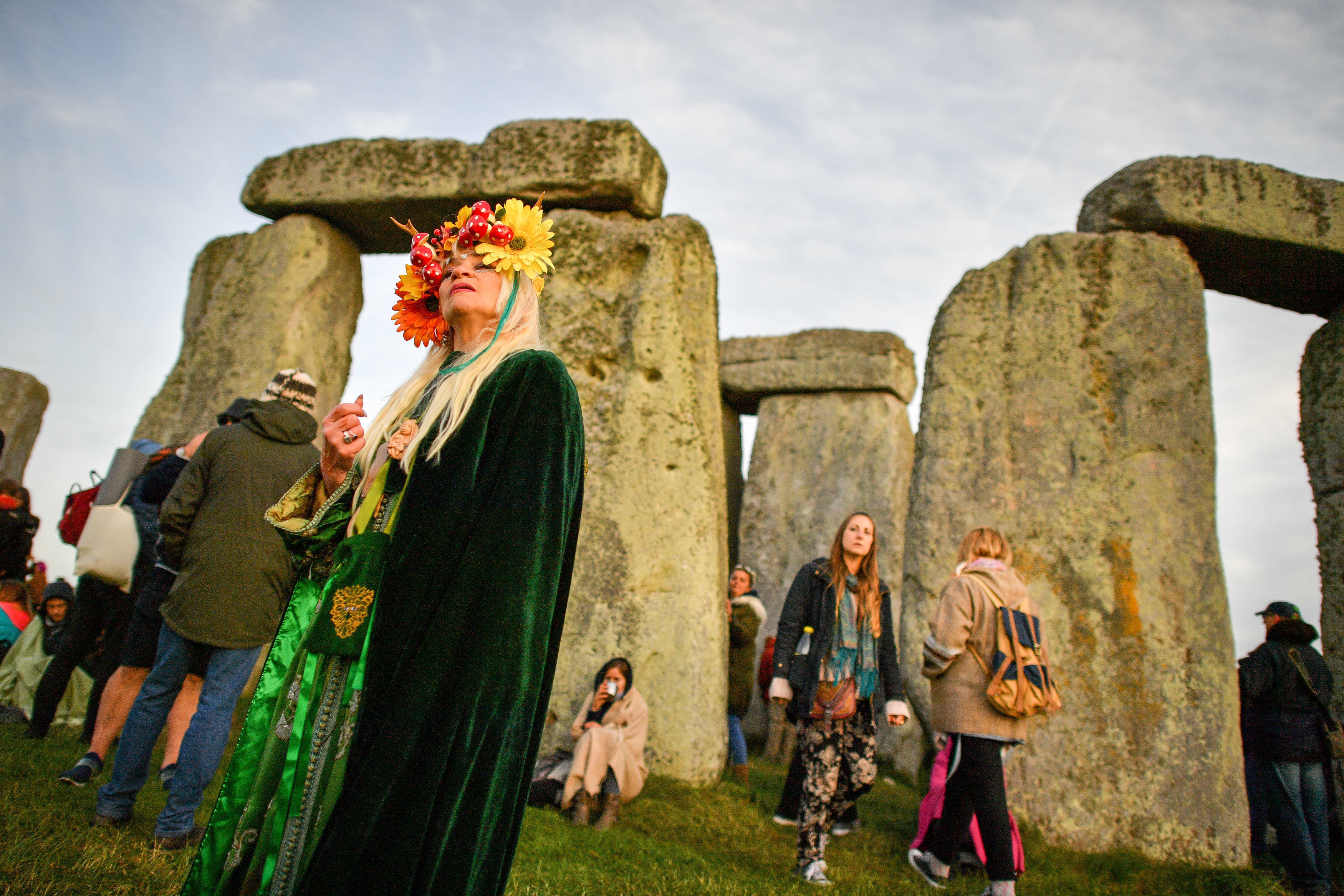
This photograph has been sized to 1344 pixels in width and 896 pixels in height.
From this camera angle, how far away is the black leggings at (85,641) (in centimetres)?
441

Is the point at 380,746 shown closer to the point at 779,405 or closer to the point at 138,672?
the point at 138,672

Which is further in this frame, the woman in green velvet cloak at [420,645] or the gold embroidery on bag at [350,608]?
the gold embroidery on bag at [350,608]

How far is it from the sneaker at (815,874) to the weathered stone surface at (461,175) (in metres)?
4.22

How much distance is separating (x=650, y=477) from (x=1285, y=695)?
3.93m

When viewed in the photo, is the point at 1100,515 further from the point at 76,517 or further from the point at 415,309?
the point at 76,517

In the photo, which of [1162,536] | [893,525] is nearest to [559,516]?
[1162,536]

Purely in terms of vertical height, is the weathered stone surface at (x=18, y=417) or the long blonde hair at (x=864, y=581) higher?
the weathered stone surface at (x=18, y=417)

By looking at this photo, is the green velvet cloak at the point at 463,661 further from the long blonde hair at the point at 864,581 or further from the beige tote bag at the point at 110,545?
the beige tote bag at the point at 110,545

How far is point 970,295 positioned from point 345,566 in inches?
207

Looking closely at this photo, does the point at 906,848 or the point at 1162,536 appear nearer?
the point at 906,848

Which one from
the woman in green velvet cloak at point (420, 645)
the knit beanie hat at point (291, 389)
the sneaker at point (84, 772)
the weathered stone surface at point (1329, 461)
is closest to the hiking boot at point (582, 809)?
the sneaker at point (84, 772)

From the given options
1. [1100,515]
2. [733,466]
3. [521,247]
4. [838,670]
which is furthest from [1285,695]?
[733,466]

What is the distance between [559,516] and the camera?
1.58 metres

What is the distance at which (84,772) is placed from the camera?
11.6 ft
